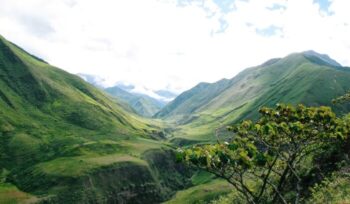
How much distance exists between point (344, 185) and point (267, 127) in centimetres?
3699

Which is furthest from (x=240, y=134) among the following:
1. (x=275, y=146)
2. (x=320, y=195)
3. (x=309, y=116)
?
(x=320, y=195)

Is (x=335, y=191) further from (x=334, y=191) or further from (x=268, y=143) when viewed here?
(x=268, y=143)

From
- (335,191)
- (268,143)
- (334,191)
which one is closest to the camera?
(268,143)

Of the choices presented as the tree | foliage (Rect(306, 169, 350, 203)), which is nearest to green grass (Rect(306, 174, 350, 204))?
foliage (Rect(306, 169, 350, 203))

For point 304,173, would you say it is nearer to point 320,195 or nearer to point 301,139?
point 320,195

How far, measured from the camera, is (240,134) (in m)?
38.9

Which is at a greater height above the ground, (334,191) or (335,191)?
(334,191)

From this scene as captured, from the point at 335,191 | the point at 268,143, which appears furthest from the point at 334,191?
the point at 268,143

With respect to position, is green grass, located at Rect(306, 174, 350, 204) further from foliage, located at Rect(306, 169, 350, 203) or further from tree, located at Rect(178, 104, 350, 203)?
tree, located at Rect(178, 104, 350, 203)

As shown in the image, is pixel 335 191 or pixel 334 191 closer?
pixel 334 191

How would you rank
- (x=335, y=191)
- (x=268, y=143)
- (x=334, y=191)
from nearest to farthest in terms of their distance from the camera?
(x=268, y=143), (x=334, y=191), (x=335, y=191)

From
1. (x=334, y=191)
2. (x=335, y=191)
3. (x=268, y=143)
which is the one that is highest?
(x=268, y=143)

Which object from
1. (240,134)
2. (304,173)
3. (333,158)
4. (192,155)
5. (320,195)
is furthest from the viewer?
(304,173)

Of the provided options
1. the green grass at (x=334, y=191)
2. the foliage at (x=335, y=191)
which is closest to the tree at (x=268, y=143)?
the foliage at (x=335, y=191)
